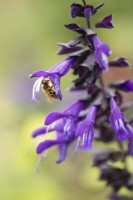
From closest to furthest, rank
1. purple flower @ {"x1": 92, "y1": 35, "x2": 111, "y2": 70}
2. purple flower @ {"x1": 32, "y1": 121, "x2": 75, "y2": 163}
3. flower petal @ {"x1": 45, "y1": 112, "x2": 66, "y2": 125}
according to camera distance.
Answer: purple flower @ {"x1": 92, "y1": 35, "x2": 111, "y2": 70} < flower petal @ {"x1": 45, "y1": 112, "x2": 66, "y2": 125} < purple flower @ {"x1": 32, "y1": 121, "x2": 75, "y2": 163}

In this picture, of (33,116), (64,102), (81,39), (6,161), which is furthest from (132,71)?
(81,39)

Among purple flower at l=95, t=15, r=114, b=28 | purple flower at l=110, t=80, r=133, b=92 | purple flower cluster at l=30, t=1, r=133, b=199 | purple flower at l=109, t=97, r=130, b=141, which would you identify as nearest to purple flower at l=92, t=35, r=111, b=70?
purple flower cluster at l=30, t=1, r=133, b=199

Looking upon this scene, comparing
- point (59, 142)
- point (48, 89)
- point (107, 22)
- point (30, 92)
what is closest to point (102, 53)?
point (107, 22)

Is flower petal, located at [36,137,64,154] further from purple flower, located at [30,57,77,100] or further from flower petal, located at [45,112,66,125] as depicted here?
purple flower, located at [30,57,77,100]

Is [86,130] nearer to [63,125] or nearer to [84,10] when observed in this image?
[63,125]

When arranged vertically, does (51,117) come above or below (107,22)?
below

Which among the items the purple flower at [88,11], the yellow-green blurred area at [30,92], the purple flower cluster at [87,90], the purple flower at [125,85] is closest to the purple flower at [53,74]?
the purple flower cluster at [87,90]

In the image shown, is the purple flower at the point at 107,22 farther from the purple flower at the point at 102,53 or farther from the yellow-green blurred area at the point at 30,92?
the yellow-green blurred area at the point at 30,92
